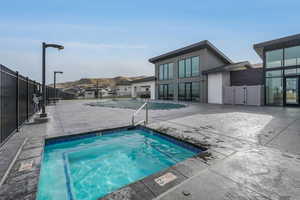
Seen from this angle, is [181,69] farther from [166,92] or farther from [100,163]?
[100,163]

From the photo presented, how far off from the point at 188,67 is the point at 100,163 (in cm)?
1521

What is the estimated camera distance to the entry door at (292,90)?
32.3 ft

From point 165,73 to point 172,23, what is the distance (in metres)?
8.99

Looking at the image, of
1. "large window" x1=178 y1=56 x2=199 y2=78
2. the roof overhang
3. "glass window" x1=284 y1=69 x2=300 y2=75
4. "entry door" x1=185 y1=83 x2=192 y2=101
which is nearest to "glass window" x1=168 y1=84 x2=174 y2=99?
"large window" x1=178 y1=56 x2=199 y2=78

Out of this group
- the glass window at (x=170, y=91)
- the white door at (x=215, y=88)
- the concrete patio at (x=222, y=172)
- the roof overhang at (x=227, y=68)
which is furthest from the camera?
the glass window at (x=170, y=91)

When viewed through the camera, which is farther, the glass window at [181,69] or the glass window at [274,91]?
the glass window at [181,69]

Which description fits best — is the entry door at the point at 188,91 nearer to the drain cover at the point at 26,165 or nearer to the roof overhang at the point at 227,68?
the roof overhang at the point at 227,68

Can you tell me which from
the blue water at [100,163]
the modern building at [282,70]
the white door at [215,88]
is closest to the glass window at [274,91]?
the modern building at [282,70]

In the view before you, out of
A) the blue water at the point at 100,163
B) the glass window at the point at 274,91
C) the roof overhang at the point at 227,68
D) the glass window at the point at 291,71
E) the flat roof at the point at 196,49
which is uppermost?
the flat roof at the point at 196,49

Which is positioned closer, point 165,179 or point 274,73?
point 165,179

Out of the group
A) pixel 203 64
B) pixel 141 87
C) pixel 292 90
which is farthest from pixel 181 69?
pixel 141 87

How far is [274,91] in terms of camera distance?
35.4 ft

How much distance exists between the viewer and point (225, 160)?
2.45m

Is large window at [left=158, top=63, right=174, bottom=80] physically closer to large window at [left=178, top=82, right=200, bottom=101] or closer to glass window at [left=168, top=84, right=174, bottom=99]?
glass window at [left=168, top=84, right=174, bottom=99]
